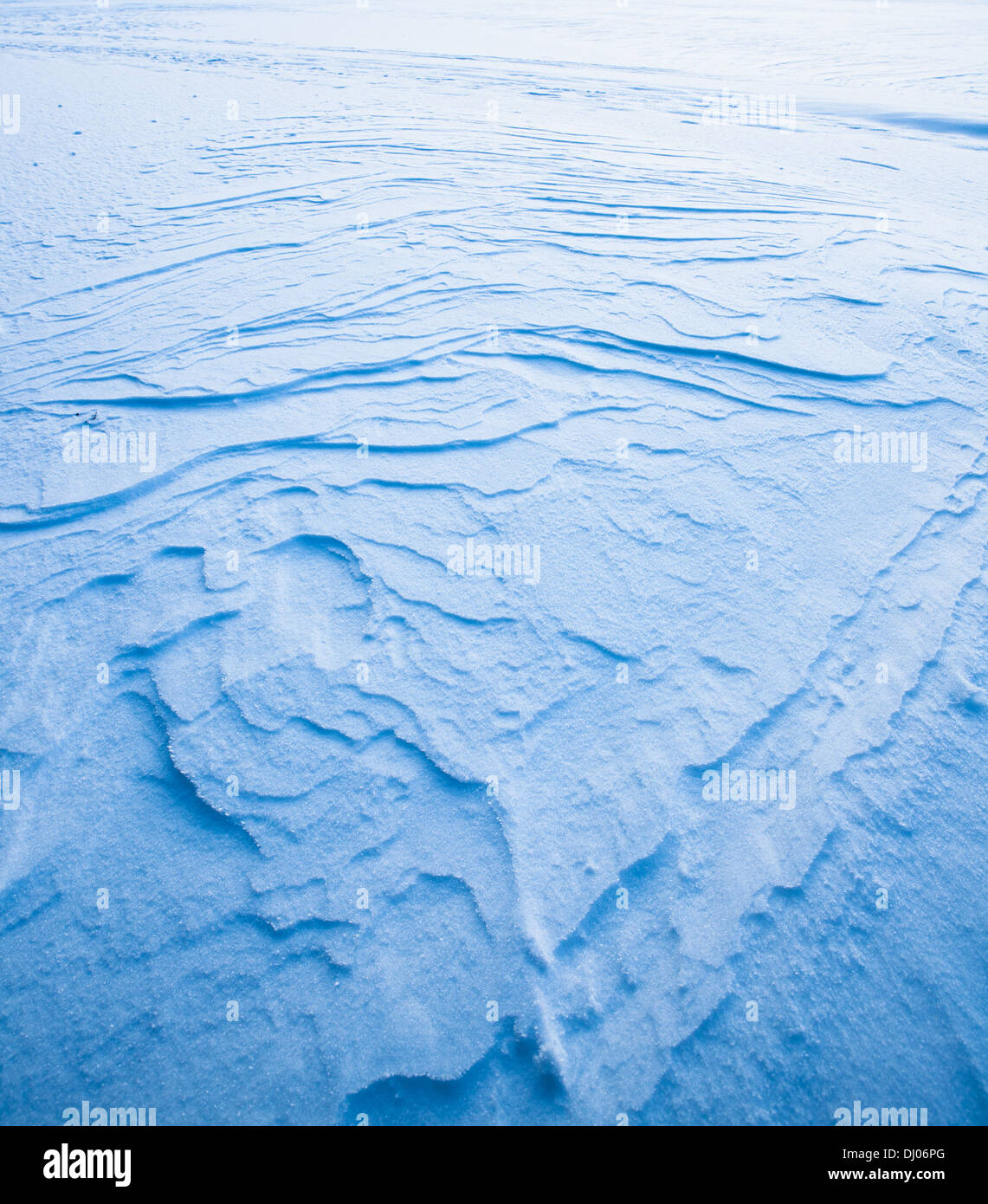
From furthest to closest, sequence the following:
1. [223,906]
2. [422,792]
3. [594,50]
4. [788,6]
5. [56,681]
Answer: [788,6]
[594,50]
[56,681]
[422,792]
[223,906]

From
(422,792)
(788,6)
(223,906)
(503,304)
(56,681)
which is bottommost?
(223,906)

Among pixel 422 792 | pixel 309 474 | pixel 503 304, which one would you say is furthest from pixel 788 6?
pixel 422 792

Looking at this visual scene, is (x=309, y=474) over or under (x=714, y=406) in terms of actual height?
under

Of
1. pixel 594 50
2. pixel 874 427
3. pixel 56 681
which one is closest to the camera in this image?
pixel 56 681

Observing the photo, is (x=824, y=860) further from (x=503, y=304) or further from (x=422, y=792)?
(x=503, y=304)

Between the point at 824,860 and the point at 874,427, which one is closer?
the point at 824,860

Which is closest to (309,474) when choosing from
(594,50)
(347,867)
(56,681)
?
(56,681)

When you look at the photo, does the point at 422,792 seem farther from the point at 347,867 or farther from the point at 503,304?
the point at 503,304
